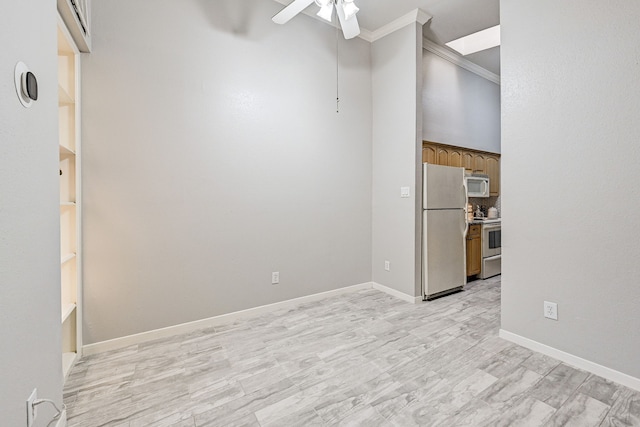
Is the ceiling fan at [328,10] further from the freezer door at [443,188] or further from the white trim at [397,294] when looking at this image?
the white trim at [397,294]

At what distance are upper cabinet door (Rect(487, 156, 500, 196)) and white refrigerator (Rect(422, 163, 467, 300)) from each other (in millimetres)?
1833

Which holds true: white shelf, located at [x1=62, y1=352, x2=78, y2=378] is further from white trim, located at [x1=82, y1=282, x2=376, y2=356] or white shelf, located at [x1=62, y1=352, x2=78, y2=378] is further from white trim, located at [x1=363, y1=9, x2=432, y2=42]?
white trim, located at [x1=363, y1=9, x2=432, y2=42]

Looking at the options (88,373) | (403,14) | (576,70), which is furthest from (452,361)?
(403,14)

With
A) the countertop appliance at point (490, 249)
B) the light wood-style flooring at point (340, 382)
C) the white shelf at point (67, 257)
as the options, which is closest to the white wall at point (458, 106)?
the countertop appliance at point (490, 249)

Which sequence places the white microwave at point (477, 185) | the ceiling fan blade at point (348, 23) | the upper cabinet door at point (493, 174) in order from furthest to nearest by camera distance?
the upper cabinet door at point (493, 174)
the white microwave at point (477, 185)
the ceiling fan blade at point (348, 23)

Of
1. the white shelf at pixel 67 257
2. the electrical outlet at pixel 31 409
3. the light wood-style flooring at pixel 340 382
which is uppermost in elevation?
the white shelf at pixel 67 257

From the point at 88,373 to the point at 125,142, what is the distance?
1.69 meters

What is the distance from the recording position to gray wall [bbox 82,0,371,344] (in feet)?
7.25

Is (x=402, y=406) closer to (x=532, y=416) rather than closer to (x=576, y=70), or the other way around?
(x=532, y=416)

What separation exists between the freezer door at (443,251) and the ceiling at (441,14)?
221 cm

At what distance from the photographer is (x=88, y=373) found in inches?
75.7

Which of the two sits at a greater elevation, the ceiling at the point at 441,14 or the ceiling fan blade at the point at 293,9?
the ceiling at the point at 441,14

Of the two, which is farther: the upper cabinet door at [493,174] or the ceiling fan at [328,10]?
the upper cabinet door at [493,174]

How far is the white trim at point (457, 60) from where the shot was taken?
→ 12.8ft
